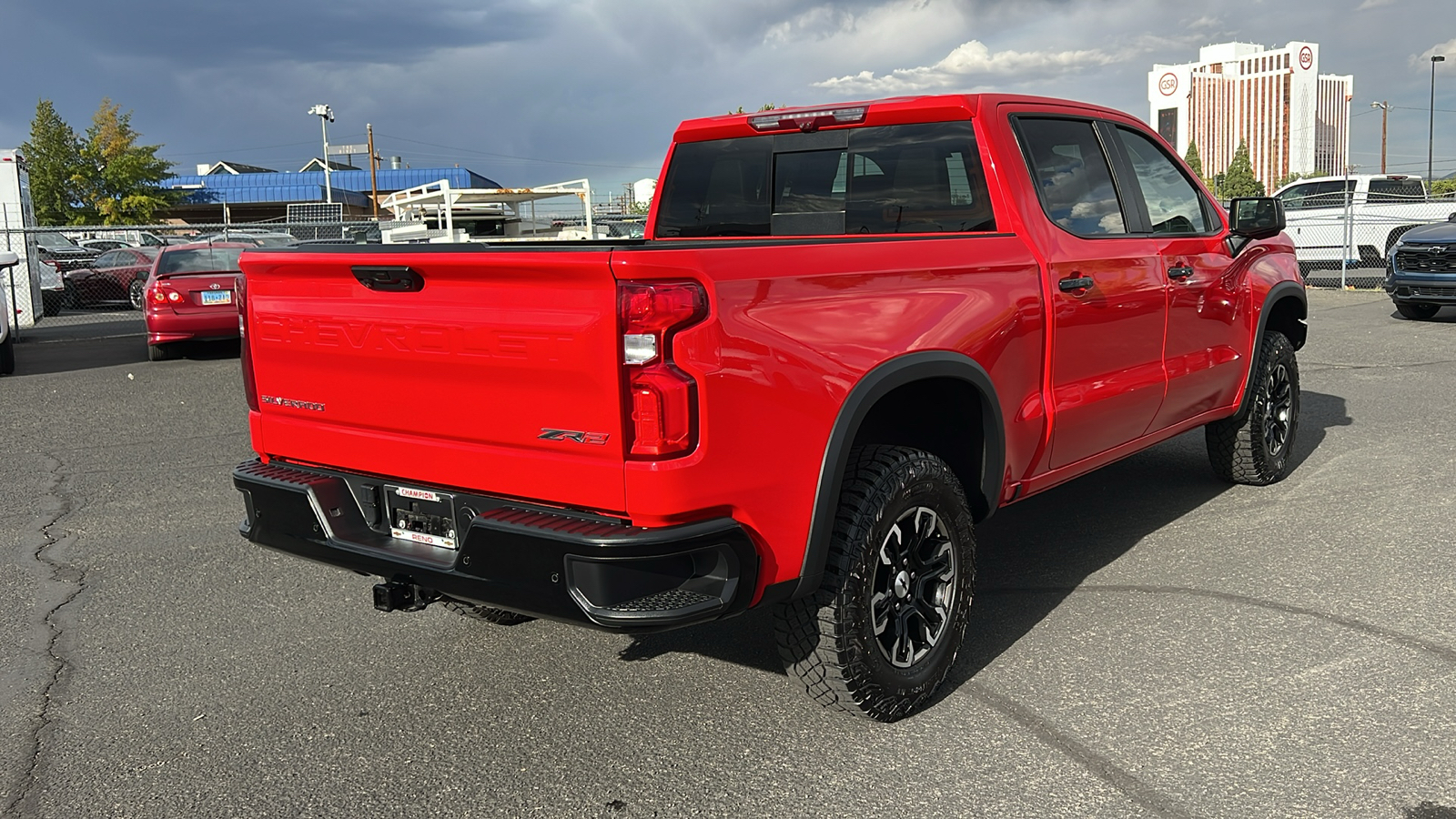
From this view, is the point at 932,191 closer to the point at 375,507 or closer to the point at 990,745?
the point at 990,745

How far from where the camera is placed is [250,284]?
3.63m

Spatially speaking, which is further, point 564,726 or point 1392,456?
point 1392,456

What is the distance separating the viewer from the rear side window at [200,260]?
1289cm

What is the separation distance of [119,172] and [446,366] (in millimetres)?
49978

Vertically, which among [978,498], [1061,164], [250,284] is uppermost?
[1061,164]

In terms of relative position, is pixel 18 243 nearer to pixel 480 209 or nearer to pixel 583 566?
pixel 480 209

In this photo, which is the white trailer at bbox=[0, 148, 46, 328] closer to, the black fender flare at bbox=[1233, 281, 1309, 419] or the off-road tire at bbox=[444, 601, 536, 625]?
the off-road tire at bbox=[444, 601, 536, 625]

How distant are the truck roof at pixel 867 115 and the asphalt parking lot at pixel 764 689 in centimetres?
186

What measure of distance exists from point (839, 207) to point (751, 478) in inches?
72.6

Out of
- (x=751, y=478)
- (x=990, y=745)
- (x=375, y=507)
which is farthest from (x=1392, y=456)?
(x=375, y=507)

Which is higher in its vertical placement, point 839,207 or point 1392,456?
point 839,207

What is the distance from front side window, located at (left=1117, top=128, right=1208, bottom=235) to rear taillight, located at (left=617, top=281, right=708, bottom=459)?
2885 mm

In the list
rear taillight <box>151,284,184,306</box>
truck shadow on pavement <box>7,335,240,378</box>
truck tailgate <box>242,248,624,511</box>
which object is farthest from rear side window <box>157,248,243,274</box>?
truck tailgate <box>242,248,624,511</box>

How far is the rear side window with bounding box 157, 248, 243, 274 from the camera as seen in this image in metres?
12.9
